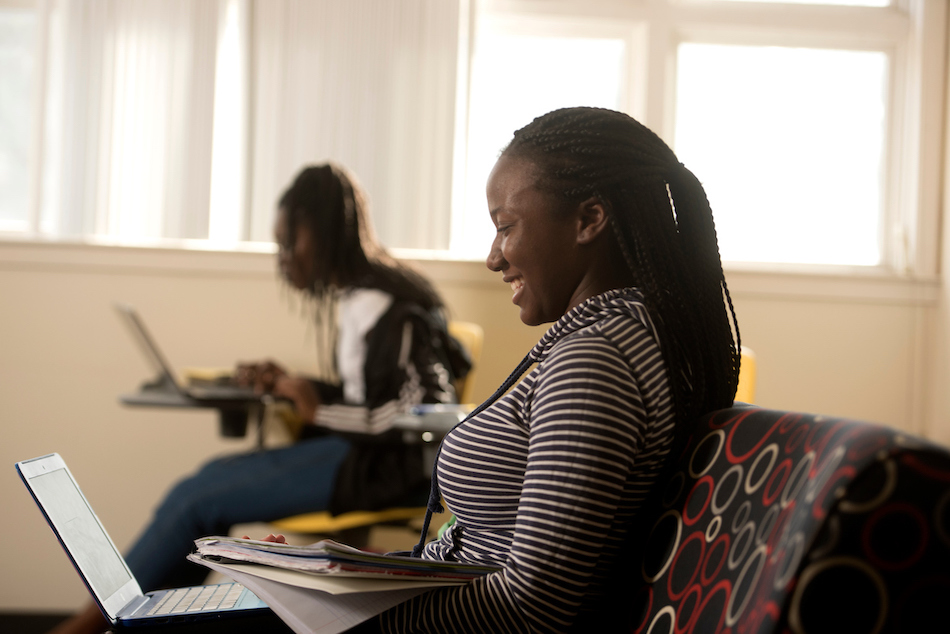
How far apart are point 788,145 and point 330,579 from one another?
307cm

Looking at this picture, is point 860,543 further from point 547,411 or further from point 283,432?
point 283,432

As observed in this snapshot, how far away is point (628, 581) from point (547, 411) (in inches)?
8.8

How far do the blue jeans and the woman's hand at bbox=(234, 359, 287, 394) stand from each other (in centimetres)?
24

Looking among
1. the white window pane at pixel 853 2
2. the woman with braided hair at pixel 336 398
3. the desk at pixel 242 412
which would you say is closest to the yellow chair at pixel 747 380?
the desk at pixel 242 412

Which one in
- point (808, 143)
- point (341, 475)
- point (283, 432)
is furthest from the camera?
point (808, 143)

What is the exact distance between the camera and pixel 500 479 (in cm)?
81

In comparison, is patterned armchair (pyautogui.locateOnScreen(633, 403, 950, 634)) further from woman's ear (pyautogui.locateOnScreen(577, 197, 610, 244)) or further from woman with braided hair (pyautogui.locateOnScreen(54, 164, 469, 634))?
woman with braided hair (pyautogui.locateOnScreen(54, 164, 469, 634))

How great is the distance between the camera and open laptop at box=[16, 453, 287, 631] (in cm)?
83

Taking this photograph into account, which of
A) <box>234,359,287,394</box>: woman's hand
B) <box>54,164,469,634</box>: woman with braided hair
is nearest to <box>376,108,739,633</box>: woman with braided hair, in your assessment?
<box>54,164,469,634</box>: woman with braided hair

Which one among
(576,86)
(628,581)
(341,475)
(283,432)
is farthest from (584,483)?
(576,86)

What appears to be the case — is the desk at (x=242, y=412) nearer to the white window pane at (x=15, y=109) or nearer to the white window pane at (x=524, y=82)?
the white window pane at (x=524, y=82)

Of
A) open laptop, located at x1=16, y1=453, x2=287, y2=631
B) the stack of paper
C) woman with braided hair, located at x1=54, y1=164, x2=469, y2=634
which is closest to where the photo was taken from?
the stack of paper

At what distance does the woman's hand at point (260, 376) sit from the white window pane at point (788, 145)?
75.2 inches

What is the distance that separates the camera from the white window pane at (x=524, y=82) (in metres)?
3.14
